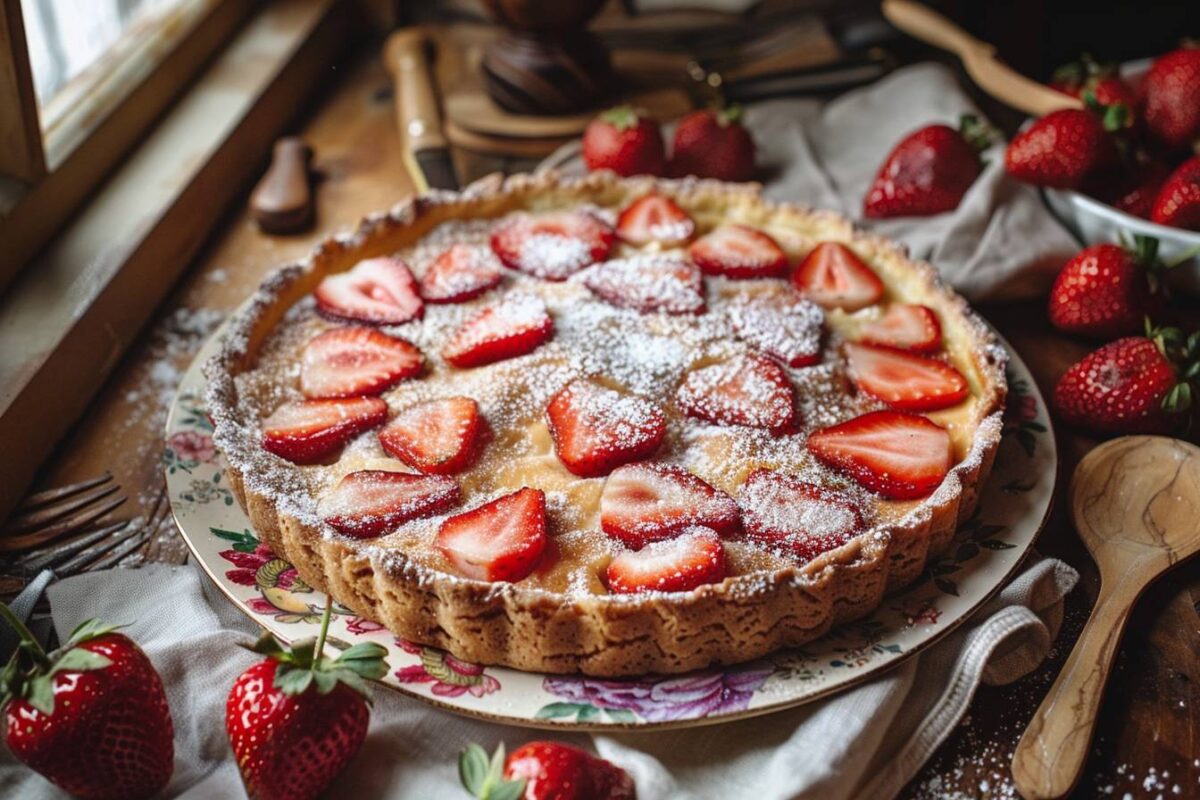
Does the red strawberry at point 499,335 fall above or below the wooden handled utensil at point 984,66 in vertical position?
below

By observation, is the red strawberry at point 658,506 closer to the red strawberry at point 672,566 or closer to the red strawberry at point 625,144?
the red strawberry at point 672,566

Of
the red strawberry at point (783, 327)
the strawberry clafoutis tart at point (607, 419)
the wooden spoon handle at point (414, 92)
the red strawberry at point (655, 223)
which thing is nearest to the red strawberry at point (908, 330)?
the strawberry clafoutis tart at point (607, 419)

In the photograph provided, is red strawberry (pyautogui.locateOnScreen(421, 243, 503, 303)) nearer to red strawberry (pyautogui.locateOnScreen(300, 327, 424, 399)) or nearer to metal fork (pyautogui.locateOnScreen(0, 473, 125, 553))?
red strawberry (pyautogui.locateOnScreen(300, 327, 424, 399))

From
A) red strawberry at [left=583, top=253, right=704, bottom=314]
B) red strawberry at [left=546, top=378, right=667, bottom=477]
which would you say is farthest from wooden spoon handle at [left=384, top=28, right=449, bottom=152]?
red strawberry at [left=546, top=378, right=667, bottom=477]

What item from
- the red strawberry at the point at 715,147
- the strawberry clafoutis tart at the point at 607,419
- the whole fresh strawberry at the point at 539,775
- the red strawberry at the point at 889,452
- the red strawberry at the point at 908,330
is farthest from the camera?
the red strawberry at the point at 715,147

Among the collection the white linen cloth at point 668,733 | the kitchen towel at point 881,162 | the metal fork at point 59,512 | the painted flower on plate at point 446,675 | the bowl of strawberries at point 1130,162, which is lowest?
the metal fork at point 59,512
